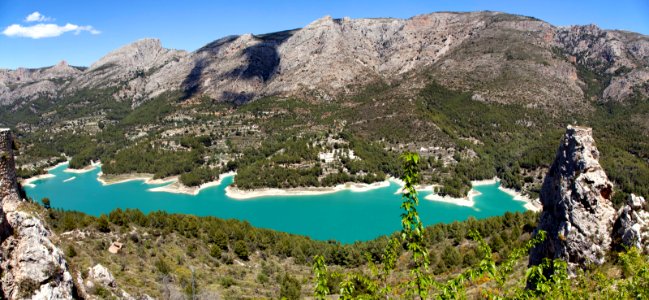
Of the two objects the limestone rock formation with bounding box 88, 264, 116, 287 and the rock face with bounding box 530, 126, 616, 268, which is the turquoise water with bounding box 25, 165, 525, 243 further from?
the limestone rock formation with bounding box 88, 264, 116, 287

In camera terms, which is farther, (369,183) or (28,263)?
(369,183)

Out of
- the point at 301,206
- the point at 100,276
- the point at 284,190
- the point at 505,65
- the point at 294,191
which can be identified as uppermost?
the point at 505,65

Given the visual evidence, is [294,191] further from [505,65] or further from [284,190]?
[505,65]

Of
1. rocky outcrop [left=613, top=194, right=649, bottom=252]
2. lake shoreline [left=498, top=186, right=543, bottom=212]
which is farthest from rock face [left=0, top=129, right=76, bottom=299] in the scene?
lake shoreline [left=498, top=186, right=543, bottom=212]

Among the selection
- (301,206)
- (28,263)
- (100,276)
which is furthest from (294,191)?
(28,263)

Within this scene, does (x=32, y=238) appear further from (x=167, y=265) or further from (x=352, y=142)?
(x=352, y=142)
